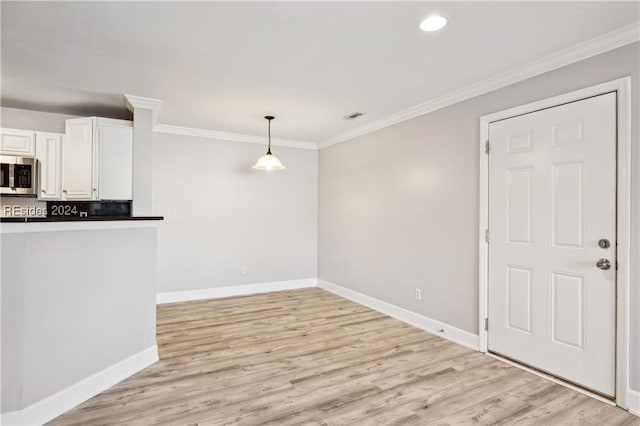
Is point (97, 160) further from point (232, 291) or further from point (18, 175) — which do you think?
point (232, 291)

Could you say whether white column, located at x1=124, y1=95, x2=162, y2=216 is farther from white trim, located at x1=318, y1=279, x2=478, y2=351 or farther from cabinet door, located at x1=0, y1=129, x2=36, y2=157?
white trim, located at x1=318, y1=279, x2=478, y2=351

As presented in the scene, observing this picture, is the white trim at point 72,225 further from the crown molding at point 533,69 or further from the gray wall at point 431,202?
the crown molding at point 533,69

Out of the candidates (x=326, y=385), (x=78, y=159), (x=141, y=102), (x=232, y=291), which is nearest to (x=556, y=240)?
(x=326, y=385)

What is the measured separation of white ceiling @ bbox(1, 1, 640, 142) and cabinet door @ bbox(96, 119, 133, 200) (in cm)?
31

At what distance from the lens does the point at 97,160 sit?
13.3 feet

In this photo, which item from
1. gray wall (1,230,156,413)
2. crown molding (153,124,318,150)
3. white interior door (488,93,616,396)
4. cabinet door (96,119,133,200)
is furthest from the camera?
crown molding (153,124,318,150)

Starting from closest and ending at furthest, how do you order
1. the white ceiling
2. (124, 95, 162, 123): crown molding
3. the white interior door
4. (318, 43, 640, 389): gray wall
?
the white ceiling < the white interior door < (318, 43, 640, 389): gray wall < (124, 95, 162, 123): crown molding

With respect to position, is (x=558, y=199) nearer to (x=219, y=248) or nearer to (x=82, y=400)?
(x=82, y=400)

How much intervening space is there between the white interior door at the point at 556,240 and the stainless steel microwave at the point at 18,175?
506cm

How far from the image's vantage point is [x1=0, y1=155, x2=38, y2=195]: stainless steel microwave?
388cm

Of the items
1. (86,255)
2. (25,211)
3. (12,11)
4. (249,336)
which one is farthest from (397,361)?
(25,211)

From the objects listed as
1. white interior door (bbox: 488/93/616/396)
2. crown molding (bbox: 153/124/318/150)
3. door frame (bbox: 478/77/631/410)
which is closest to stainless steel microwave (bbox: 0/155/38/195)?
crown molding (bbox: 153/124/318/150)

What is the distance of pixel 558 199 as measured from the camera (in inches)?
106

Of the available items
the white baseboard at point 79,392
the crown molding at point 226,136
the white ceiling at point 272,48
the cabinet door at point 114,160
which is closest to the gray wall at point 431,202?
the white ceiling at point 272,48
